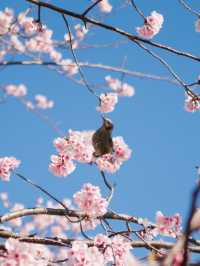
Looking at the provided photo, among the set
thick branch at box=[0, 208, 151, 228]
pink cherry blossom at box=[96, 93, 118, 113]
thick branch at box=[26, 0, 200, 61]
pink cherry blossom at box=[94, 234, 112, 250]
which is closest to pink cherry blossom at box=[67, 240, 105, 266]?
pink cherry blossom at box=[94, 234, 112, 250]

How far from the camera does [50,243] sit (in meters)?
3.11

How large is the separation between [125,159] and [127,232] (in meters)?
1.22

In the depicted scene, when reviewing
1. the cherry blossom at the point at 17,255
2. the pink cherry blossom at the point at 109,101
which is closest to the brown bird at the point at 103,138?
the cherry blossom at the point at 17,255

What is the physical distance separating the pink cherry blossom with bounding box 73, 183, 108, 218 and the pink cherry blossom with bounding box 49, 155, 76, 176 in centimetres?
84

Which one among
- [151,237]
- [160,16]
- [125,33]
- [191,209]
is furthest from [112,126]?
[191,209]

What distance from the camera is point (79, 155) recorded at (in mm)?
4340

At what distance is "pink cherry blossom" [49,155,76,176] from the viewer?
4461mm

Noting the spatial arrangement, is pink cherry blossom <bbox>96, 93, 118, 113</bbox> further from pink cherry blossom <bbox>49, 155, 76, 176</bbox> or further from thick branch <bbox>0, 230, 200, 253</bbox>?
thick branch <bbox>0, 230, 200, 253</bbox>

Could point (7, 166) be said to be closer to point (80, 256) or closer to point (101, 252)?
point (101, 252)

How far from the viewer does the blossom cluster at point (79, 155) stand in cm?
437

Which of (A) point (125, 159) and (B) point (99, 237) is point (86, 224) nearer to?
(B) point (99, 237)

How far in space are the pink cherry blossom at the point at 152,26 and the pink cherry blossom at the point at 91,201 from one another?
2.61 m

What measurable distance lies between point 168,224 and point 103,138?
108 centimetres

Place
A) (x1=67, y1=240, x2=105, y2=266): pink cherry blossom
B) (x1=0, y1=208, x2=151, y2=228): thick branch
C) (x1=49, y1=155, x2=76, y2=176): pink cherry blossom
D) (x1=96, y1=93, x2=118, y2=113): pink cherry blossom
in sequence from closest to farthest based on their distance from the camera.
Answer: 1. (x1=67, y1=240, x2=105, y2=266): pink cherry blossom
2. (x1=0, y1=208, x2=151, y2=228): thick branch
3. (x1=49, y1=155, x2=76, y2=176): pink cherry blossom
4. (x1=96, y1=93, x2=118, y2=113): pink cherry blossom
